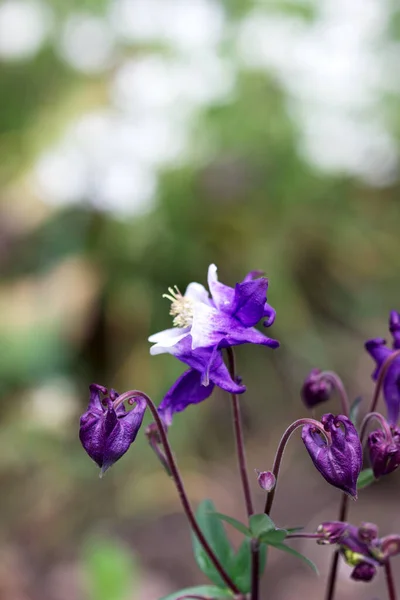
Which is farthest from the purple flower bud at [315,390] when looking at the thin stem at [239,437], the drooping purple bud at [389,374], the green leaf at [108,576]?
the green leaf at [108,576]

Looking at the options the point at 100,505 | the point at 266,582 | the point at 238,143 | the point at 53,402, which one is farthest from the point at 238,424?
the point at 238,143

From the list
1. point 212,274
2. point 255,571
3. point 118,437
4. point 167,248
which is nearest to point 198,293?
point 212,274

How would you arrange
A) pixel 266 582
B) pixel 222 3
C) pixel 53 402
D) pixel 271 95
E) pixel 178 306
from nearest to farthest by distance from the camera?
pixel 178 306 < pixel 266 582 < pixel 53 402 < pixel 271 95 < pixel 222 3

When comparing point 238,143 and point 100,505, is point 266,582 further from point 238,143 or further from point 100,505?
point 238,143

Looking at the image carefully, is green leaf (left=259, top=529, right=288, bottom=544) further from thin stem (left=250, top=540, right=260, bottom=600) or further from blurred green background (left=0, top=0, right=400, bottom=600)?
blurred green background (left=0, top=0, right=400, bottom=600)

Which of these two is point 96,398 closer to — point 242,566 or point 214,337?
point 214,337

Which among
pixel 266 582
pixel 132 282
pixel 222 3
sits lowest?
pixel 266 582

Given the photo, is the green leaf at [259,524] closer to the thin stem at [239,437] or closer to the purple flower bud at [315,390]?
the thin stem at [239,437]
